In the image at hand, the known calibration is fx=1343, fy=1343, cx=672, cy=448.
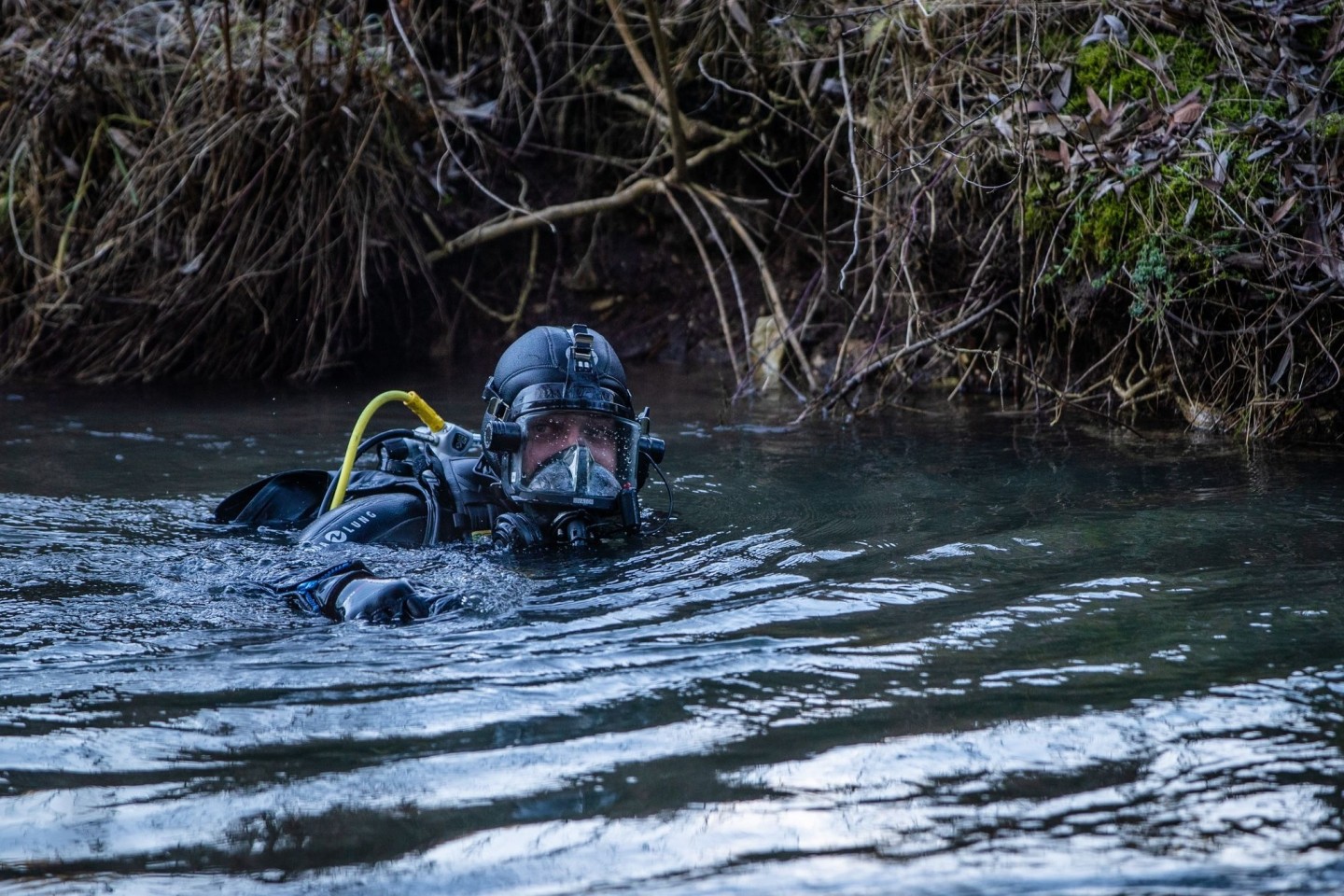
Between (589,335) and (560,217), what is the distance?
4925 mm

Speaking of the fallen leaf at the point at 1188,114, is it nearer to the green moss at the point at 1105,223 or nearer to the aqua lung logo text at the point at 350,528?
the green moss at the point at 1105,223

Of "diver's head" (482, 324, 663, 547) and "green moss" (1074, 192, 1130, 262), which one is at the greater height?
"green moss" (1074, 192, 1130, 262)

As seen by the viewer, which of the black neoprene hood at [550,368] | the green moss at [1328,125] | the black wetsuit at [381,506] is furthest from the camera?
the green moss at [1328,125]

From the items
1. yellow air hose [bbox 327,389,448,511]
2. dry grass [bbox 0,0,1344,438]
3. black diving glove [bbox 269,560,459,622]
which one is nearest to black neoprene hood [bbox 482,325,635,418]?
yellow air hose [bbox 327,389,448,511]

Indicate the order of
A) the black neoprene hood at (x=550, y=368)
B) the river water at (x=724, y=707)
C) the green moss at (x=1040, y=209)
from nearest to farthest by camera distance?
the river water at (x=724, y=707) < the black neoprene hood at (x=550, y=368) < the green moss at (x=1040, y=209)

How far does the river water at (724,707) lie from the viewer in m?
2.03

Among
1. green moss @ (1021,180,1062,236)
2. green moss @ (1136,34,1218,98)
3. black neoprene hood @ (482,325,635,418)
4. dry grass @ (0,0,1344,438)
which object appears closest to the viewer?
black neoprene hood @ (482,325,635,418)

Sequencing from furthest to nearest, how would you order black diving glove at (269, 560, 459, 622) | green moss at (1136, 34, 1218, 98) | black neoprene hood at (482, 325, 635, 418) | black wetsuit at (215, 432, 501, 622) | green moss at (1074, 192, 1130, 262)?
green moss at (1074, 192, 1130, 262) → green moss at (1136, 34, 1218, 98) → black neoprene hood at (482, 325, 635, 418) → black wetsuit at (215, 432, 501, 622) → black diving glove at (269, 560, 459, 622)

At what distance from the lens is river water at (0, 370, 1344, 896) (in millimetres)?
2033

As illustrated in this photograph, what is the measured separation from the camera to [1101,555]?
391cm

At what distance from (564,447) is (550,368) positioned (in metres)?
0.31

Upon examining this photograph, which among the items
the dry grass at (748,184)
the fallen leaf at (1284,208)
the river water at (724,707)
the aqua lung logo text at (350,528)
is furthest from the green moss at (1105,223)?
the aqua lung logo text at (350,528)

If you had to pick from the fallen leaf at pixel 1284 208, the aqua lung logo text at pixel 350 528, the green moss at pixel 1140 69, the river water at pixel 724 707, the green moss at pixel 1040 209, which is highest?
the green moss at pixel 1140 69

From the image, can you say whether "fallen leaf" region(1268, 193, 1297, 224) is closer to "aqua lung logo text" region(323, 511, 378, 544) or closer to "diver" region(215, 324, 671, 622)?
"diver" region(215, 324, 671, 622)
